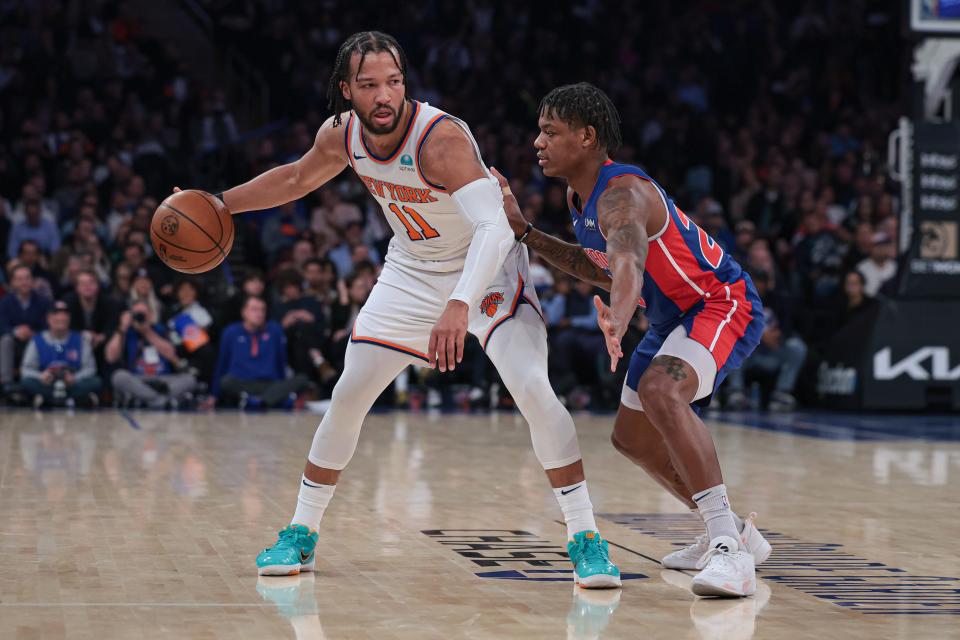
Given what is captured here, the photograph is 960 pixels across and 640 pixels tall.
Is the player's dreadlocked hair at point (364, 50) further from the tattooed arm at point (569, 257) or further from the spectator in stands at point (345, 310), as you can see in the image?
the spectator in stands at point (345, 310)

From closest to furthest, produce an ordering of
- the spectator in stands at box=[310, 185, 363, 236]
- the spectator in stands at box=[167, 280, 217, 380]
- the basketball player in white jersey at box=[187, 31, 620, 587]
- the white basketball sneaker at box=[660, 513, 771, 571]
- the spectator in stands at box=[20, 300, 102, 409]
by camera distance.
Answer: the basketball player in white jersey at box=[187, 31, 620, 587] < the white basketball sneaker at box=[660, 513, 771, 571] < the spectator in stands at box=[20, 300, 102, 409] < the spectator in stands at box=[167, 280, 217, 380] < the spectator in stands at box=[310, 185, 363, 236]

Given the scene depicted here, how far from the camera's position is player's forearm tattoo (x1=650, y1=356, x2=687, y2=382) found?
4.74m

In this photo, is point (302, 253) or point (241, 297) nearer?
point (241, 297)

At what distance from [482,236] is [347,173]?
12.1m

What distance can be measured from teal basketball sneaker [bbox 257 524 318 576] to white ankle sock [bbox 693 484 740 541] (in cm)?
139

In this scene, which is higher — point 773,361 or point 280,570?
point 773,361

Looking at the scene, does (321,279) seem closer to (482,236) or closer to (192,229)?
(192,229)

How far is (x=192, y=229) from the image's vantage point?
16.5 ft

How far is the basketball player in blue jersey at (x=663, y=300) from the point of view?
4582mm

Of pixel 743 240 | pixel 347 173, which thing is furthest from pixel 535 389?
pixel 347 173

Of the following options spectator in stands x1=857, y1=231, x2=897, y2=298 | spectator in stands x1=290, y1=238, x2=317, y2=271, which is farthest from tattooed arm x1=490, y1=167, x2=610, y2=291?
spectator in stands x1=857, y1=231, x2=897, y2=298

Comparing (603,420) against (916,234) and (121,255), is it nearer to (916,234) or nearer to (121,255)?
(916,234)

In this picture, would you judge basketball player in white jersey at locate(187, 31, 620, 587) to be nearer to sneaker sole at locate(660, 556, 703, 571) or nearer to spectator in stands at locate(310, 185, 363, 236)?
sneaker sole at locate(660, 556, 703, 571)

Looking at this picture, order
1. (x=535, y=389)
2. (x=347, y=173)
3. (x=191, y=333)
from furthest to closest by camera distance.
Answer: (x=347, y=173) → (x=191, y=333) → (x=535, y=389)
